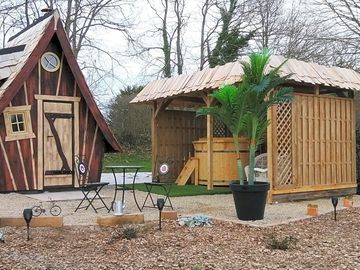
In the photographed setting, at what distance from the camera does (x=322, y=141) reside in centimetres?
991

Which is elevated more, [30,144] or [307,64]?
[307,64]

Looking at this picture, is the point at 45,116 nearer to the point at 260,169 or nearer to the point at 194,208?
the point at 194,208

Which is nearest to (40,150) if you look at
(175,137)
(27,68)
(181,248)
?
(27,68)

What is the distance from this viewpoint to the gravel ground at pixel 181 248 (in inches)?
189

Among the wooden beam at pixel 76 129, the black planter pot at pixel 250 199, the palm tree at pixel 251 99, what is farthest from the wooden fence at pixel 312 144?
the wooden beam at pixel 76 129

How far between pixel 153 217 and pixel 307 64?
4.63 metres

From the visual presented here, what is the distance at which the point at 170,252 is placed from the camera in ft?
17.2

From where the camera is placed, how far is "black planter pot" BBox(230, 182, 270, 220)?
6984 mm

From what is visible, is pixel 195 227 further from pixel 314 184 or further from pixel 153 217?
pixel 314 184

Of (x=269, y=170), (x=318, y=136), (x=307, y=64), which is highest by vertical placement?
(x=307, y=64)

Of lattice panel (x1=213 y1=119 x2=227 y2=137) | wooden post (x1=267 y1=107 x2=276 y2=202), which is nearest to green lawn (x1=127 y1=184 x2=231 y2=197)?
wooden post (x1=267 y1=107 x2=276 y2=202)

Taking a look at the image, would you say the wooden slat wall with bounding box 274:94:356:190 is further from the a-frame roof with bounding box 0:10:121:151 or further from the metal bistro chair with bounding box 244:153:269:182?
the a-frame roof with bounding box 0:10:121:151

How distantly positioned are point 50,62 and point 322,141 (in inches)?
246

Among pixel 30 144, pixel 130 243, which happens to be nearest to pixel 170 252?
pixel 130 243
